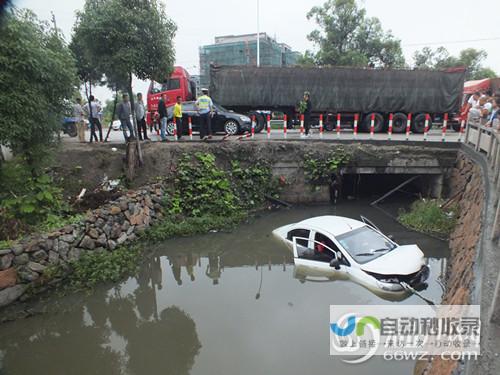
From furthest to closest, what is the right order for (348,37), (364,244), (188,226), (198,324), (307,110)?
(348,37), (307,110), (188,226), (364,244), (198,324)

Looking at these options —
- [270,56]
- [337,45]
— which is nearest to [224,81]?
[337,45]

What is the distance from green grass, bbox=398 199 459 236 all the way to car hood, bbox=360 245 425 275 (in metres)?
3.55

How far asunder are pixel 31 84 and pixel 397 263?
8.18 m

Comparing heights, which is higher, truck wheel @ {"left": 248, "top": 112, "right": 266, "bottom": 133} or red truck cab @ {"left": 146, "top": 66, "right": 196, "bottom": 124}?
red truck cab @ {"left": 146, "top": 66, "right": 196, "bottom": 124}

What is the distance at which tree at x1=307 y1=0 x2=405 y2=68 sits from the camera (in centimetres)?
2850

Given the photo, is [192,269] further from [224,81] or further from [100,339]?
[224,81]

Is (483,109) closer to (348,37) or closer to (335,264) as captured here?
(335,264)

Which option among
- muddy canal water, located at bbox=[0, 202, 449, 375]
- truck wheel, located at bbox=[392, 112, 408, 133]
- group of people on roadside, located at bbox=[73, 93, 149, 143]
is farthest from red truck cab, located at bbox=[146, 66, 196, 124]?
truck wheel, located at bbox=[392, 112, 408, 133]

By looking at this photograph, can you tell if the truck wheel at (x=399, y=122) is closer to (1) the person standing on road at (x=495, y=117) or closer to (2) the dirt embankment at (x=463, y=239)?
(1) the person standing on road at (x=495, y=117)

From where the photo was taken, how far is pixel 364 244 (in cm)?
705

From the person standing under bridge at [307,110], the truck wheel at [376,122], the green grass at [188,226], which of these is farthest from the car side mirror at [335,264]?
the truck wheel at [376,122]

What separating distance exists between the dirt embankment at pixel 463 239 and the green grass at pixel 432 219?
11.7 inches

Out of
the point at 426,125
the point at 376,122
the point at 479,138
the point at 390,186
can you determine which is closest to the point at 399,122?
the point at 376,122

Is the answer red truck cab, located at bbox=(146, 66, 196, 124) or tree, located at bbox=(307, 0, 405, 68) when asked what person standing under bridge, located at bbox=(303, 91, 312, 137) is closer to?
red truck cab, located at bbox=(146, 66, 196, 124)
